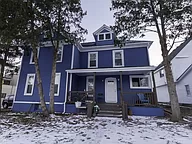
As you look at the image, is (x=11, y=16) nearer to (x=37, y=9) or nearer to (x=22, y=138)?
(x=37, y=9)

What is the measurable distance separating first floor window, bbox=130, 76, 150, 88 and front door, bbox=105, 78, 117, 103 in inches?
59.2

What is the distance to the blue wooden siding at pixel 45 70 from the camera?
10.2 metres

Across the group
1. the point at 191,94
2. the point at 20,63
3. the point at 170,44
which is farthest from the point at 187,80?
the point at 20,63

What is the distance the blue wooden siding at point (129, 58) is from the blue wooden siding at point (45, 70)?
1.86 meters

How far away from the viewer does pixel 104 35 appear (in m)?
12.3

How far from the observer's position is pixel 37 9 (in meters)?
7.60

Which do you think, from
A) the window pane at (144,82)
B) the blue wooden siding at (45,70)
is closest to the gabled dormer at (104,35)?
the blue wooden siding at (45,70)

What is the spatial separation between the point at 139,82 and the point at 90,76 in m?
4.29

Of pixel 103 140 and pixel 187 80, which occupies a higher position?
pixel 187 80

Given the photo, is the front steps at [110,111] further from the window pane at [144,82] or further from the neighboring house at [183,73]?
the neighboring house at [183,73]

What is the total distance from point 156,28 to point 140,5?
5.56 feet

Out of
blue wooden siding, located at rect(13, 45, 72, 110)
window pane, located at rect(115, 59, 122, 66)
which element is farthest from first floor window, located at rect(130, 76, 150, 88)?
blue wooden siding, located at rect(13, 45, 72, 110)

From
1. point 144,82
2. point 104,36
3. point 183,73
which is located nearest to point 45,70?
point 104,36

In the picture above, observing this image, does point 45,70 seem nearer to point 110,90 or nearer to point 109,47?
point 110,90
